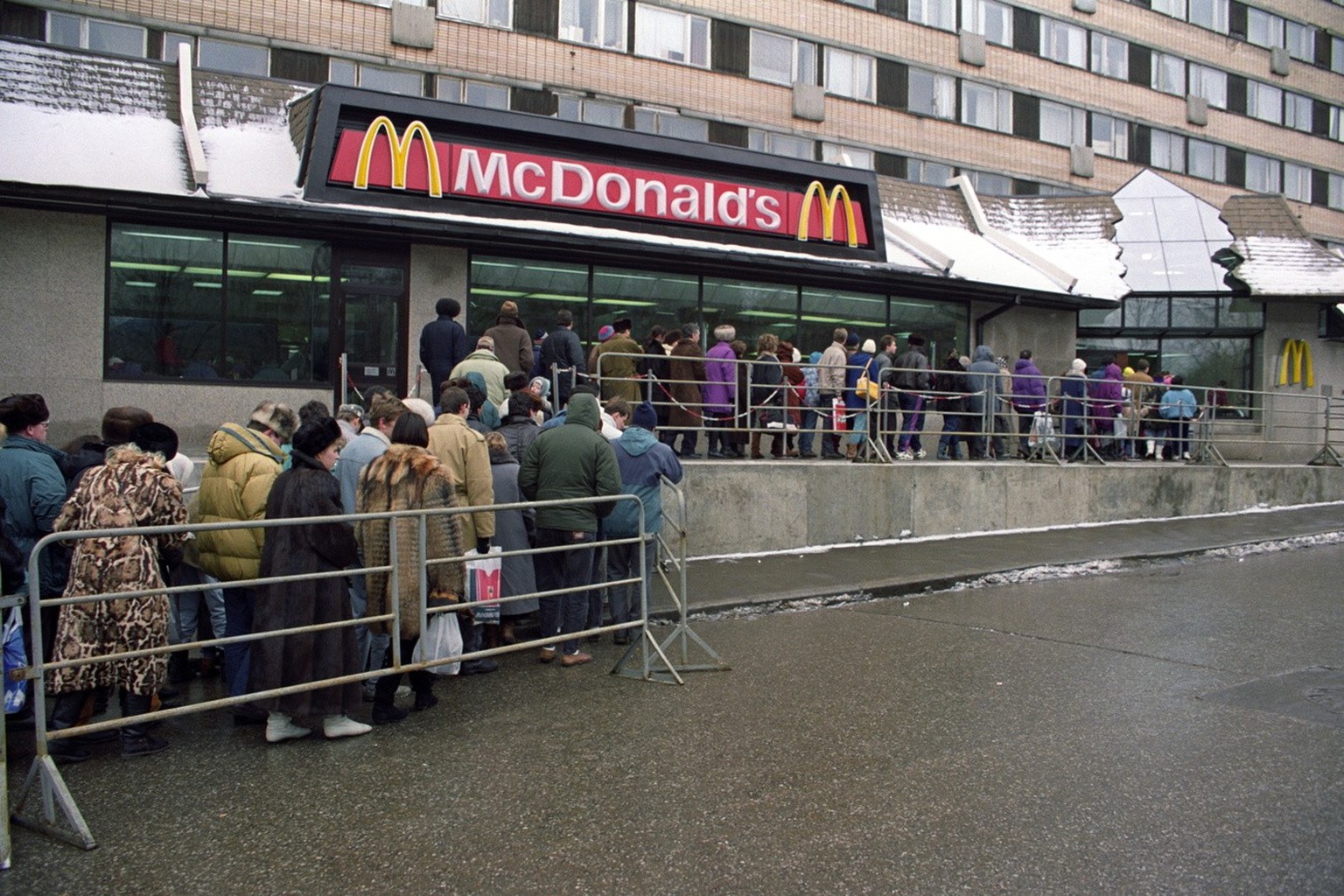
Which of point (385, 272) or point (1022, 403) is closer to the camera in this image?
point (385, 272)

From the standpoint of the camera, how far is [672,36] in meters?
27.2

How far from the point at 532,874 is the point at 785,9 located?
28.1 m

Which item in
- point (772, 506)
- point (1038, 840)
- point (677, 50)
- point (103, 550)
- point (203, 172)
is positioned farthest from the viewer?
point (677, 50)

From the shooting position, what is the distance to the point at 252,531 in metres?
6.24

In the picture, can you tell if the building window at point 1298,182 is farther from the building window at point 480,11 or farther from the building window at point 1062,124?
the building window at point 480,11

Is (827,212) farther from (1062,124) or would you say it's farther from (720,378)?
(1062,124)

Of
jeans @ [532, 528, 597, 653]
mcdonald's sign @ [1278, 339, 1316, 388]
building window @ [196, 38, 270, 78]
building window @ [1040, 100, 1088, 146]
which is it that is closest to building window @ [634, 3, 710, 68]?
building window @ [196, 38, 270, 78]

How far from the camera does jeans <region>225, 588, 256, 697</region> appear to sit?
6289 mm

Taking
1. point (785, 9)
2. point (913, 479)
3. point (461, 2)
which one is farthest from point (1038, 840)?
point (785, 9)

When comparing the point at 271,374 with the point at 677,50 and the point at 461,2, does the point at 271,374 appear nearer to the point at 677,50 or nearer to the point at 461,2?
the point at 461,2

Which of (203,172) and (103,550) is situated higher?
(203,172)

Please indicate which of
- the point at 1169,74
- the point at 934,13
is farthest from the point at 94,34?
the point at 1169,74

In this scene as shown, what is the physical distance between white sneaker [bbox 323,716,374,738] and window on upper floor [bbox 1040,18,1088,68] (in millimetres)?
34244

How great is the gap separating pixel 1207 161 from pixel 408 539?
134 feet
